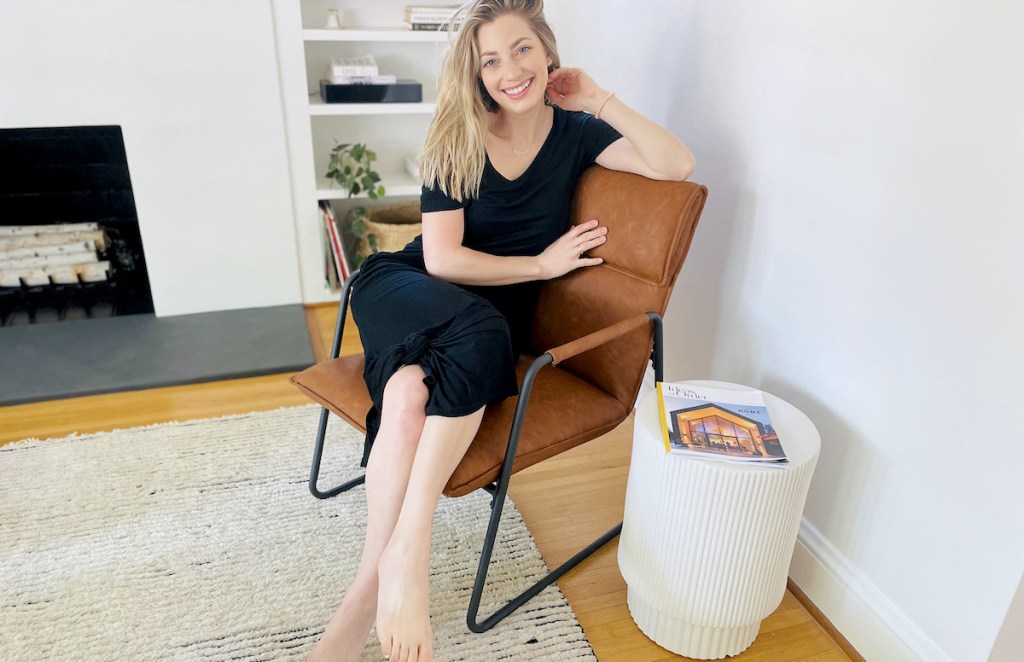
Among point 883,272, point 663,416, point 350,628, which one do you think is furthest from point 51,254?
point 883,272

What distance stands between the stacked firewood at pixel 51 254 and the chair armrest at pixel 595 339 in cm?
224

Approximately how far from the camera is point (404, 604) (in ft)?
4.41

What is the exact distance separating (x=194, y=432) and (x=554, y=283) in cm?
121

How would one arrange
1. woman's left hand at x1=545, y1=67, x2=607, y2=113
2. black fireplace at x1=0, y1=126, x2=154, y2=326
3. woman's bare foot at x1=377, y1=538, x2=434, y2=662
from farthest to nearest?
black fireplace at x1=0, y1=126, x2=154, y2=326
woman's left hand at x1=545, y1=67, x2=607, y2=113
woman's bare foot at x1=377, y1=538, x2=434, y2=662

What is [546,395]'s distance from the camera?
169 centimetres

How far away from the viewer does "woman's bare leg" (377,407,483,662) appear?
134cm

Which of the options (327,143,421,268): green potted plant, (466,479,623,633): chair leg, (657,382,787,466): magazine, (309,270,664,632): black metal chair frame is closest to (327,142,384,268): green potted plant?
(327,143,421,268): green potted plant

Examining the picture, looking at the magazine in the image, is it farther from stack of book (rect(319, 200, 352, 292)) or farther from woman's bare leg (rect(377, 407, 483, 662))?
stack of book (rect(319, 200, 352, 292))

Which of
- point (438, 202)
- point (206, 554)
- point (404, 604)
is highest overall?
point (438, 202)

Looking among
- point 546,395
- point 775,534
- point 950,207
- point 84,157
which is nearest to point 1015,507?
point 775,534

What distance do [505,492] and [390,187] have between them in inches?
74.9

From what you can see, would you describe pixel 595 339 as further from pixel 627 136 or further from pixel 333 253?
pixel 333 253

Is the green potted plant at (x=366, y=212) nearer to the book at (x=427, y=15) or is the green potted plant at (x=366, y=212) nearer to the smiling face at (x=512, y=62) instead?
the book at (x=427, y=15)

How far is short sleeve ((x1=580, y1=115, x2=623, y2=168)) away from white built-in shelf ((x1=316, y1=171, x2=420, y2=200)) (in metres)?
1.31
